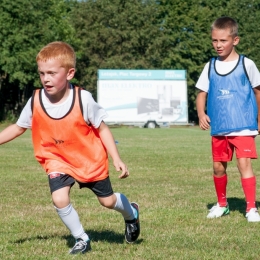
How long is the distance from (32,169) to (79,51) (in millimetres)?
58163

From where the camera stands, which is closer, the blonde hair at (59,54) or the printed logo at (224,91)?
the blonde hair at (59,54)

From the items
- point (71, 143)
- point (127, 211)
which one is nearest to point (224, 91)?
point (127, 211)

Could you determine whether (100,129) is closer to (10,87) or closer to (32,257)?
(32,257)

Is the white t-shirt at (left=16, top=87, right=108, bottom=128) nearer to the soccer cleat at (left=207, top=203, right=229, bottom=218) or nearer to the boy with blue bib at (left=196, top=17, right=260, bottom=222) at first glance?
the boy with blue bib at (left=196, top=17, right=260, bottom=222)

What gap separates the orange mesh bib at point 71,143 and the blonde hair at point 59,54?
27 centimetres

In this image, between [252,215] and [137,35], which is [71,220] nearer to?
[252,215]

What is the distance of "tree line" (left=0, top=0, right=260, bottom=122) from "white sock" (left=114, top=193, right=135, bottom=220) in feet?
202

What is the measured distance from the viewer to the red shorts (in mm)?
7602

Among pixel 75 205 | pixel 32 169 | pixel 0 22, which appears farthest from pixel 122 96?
pixel 75 205

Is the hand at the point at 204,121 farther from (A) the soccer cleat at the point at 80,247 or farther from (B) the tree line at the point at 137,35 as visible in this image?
(B) the tree line at the point at 137,35

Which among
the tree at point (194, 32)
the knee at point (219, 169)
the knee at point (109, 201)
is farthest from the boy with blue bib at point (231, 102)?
the tree at point (194, 32)

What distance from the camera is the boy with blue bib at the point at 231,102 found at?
24.7ft

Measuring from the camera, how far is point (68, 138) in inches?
225

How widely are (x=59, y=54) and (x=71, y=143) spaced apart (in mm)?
688
